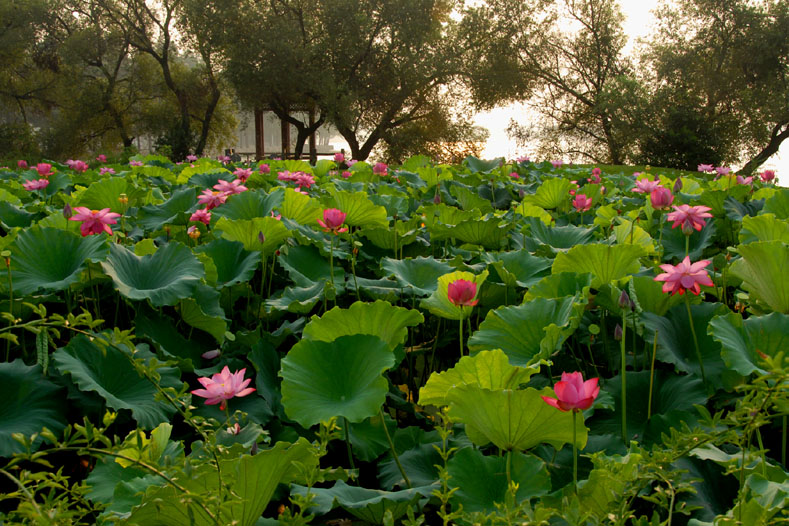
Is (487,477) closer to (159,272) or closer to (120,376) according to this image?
(120,376)

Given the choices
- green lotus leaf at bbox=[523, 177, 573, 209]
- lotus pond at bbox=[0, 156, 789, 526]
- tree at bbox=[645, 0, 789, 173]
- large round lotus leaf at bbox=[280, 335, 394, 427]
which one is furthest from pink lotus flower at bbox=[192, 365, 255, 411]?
tree at bbox=[645, 0, 789, 173]

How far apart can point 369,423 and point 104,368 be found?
553mm

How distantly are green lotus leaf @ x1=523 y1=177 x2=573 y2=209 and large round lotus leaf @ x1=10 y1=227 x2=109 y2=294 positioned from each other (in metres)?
1.81

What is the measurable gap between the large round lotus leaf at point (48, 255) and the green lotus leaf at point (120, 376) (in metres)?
0.27

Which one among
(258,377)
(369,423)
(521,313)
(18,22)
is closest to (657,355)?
(521,313)

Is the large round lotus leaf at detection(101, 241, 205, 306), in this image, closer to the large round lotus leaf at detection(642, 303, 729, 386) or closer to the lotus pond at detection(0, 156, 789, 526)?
the lotus pond at detection(0, 156, 789, 526)

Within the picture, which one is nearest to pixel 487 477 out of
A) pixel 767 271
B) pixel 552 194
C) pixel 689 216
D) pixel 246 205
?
pixel 767 271

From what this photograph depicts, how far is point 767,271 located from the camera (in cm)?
130

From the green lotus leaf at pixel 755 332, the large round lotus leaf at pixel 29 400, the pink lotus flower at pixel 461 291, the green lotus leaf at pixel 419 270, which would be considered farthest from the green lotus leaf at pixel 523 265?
the large round lotus leaf at pixel 29 400

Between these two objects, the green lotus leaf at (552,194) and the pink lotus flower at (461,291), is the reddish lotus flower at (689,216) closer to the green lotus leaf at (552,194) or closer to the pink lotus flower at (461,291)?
the pink lotus flower at (461,291)

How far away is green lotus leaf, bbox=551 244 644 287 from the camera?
4.79 feet

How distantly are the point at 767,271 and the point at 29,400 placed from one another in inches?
58.9

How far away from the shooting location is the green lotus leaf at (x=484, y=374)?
1045mm

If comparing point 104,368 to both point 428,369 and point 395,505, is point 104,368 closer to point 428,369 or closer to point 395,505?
point 395,505
